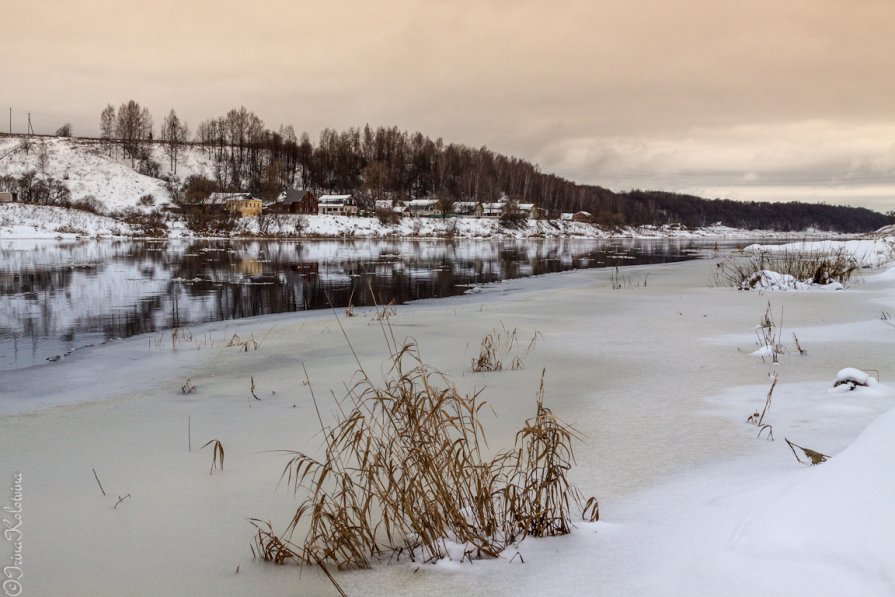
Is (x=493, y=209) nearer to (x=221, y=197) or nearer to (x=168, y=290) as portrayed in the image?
(x=221, y=197)

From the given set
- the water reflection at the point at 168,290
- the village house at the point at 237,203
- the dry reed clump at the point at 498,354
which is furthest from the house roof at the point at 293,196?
the dry reed clump at the point at 498,354

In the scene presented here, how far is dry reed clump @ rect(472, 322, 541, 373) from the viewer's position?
24.2 feet

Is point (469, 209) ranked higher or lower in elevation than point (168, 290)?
higher

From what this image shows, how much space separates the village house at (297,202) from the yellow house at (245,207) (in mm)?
3342

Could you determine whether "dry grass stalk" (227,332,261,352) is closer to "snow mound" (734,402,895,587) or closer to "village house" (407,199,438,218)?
"snow mound" (734,402,895,587)

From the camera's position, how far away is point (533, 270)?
2841 cm

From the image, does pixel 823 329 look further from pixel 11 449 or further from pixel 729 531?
pixel 11 449

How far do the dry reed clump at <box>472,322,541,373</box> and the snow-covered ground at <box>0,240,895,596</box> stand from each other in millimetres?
201

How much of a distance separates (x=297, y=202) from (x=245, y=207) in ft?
26.8

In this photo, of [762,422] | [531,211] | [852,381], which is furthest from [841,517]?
[531,211]

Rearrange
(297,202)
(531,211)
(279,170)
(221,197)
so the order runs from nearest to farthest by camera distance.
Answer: (221,197), (297,202), (279,170), (531,211)

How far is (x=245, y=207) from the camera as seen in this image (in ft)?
270

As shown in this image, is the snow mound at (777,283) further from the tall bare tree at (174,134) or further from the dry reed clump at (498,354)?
the tall bare tree at (174,134)

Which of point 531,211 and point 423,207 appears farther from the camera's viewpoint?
point 531,211
